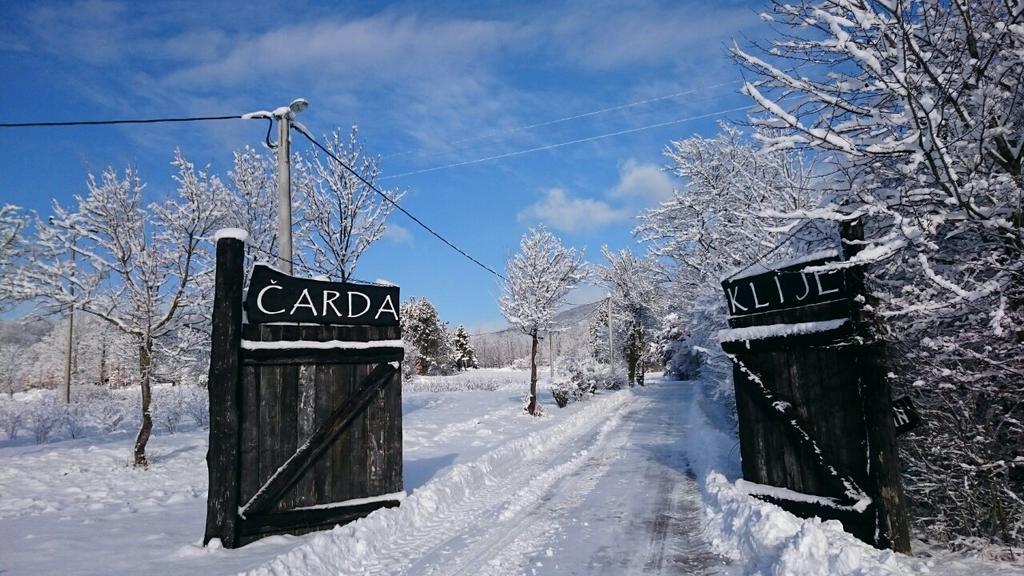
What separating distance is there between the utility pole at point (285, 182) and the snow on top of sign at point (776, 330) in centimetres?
658

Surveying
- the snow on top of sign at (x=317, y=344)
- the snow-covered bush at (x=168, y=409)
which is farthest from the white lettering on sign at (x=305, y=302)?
the snow-covered bush at (x=168, y=409)

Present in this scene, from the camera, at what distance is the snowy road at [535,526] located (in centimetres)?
517

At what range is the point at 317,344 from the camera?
6.64 metres

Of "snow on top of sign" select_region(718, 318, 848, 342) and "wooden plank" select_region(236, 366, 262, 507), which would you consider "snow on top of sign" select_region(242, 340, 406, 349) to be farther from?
"snow on top of sign" select_region(718, 318, 848, 342)

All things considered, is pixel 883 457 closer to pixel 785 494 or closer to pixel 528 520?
pixel 785 494

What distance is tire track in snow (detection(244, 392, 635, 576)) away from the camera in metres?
5.20

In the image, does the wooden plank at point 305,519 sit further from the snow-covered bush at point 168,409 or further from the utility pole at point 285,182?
the snow-covered bush at point 168,409

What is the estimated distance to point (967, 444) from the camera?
478 centimetres

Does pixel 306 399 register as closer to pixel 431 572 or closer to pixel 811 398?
pixel 431 572

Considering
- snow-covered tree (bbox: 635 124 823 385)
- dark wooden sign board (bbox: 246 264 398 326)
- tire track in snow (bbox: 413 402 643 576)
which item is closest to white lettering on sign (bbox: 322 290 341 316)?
dark wooden sign board (bbox: 246 264 398 326)

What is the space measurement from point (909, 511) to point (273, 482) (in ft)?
22.0

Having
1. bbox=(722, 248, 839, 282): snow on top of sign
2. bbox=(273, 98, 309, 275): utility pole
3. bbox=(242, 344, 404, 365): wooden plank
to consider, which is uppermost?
bbox=(273, 98, 309, 275): utility pole

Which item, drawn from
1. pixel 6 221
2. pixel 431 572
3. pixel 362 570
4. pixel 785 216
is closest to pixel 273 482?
pixel 362 570

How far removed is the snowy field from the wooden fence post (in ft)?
1.69
